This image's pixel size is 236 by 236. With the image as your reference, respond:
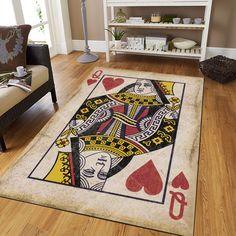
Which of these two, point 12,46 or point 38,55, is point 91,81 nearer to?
point 38,55

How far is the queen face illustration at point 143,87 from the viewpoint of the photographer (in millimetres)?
2740

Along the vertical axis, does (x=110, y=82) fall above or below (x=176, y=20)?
below

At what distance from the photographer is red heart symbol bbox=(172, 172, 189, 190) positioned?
1.61 meters

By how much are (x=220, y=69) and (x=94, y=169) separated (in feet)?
6.18

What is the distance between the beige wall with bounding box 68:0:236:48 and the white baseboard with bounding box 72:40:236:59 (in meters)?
0.05

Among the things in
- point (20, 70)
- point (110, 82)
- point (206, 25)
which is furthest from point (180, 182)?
point (206, 25)

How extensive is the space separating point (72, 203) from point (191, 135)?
42.6 inches

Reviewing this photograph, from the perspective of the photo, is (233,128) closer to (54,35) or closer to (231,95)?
(231,95)

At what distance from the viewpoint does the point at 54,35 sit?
12.5ft

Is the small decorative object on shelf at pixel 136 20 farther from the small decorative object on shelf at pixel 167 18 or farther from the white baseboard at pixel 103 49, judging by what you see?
the white baseboard at pixel 103 49

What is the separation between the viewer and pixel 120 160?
1.84 metres

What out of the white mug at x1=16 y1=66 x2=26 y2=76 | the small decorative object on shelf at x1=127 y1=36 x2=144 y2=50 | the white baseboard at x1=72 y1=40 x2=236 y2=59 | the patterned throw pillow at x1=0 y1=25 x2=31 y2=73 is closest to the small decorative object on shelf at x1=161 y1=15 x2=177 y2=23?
the small decorative object on shelf at x1=127 y1=36 x2=144 y2=50

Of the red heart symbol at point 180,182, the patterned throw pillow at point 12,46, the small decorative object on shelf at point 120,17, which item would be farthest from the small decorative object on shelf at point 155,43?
the red heart symbol at point 180,182

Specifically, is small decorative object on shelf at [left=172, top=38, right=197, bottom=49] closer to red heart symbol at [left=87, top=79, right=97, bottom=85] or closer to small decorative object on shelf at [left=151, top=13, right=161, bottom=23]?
small decorative object on shelf at [left=151, top=13, right=161, bottom=23]
